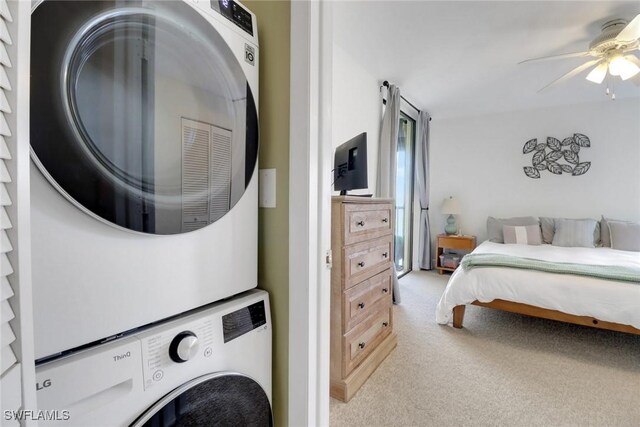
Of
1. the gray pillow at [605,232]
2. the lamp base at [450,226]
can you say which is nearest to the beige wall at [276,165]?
the lamp base at [450,226]

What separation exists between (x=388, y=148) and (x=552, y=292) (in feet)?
6.49

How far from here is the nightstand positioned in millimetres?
4227

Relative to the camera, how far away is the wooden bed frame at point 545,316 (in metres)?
1.96

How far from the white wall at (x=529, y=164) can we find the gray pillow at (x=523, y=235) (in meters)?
0.55

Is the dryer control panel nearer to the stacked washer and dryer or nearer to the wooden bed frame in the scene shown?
the stacked washer and dryer

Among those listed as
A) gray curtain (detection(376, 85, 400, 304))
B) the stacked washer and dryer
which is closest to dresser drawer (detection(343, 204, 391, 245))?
the stacked washer and dryer

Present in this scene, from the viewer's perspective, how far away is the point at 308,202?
2.90ft

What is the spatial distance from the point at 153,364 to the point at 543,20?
3076 millimetres

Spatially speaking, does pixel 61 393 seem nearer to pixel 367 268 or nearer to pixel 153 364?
pixel 153 364

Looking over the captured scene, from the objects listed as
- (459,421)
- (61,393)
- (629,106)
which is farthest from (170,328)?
(629,106)

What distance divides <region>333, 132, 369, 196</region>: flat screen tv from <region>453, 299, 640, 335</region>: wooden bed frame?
4.90 ft

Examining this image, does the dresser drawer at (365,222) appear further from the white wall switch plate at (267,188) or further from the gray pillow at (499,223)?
the gray pillow at (499,223)

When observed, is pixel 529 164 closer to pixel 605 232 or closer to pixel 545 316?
pixel 605 232

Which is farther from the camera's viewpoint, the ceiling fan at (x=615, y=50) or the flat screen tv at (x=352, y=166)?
the ceiling fan at (x=615, y=50)
